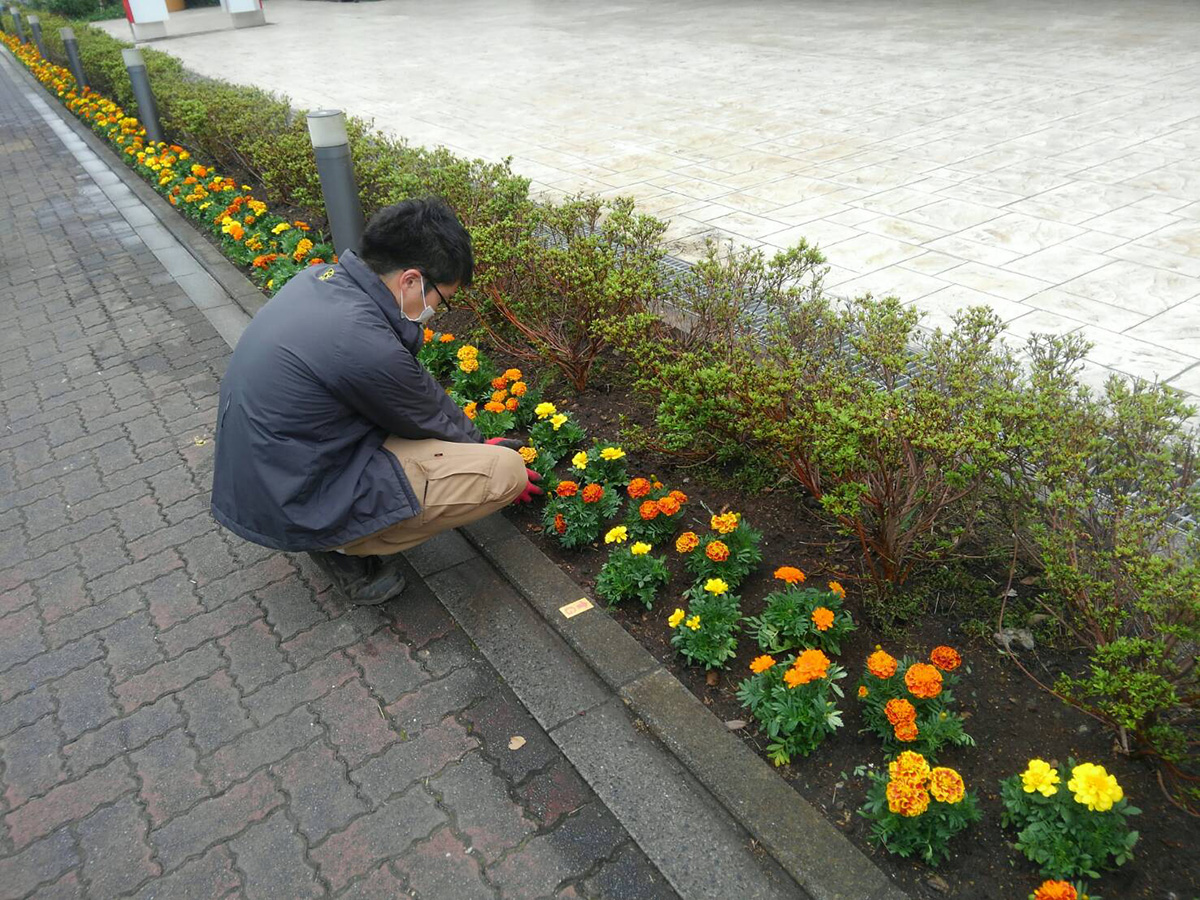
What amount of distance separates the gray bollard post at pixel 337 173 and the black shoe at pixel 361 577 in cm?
235

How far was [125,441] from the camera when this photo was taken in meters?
4.54

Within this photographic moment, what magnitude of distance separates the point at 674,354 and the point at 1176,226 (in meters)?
4.41

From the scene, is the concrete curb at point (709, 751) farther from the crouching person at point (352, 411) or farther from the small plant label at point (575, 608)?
the crouching person at point (352, 411)

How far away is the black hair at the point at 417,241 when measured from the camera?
2920mm

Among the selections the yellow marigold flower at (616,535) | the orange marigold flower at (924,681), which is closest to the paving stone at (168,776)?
the yellow marigold flower at (616,535)

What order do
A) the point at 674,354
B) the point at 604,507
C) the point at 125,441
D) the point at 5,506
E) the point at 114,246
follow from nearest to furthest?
the point at 604,507, the point at 674,354, the point at 5,506, the point at 125,441, the point at 114,246

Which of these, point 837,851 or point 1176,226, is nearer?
Result: point 837,851

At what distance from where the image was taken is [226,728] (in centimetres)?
276

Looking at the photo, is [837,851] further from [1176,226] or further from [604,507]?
[1176,226]

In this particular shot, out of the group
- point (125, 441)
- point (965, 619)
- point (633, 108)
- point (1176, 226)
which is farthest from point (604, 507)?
point (633, 108)

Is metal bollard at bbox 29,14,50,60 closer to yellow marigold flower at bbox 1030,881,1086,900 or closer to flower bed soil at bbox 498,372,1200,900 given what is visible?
flower bed soil at bbox 498,372,1200,900

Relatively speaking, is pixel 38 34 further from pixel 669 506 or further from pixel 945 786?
pixel 945 786

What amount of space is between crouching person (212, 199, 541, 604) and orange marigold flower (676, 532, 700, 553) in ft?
2.40

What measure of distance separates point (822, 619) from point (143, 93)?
1035 cm
